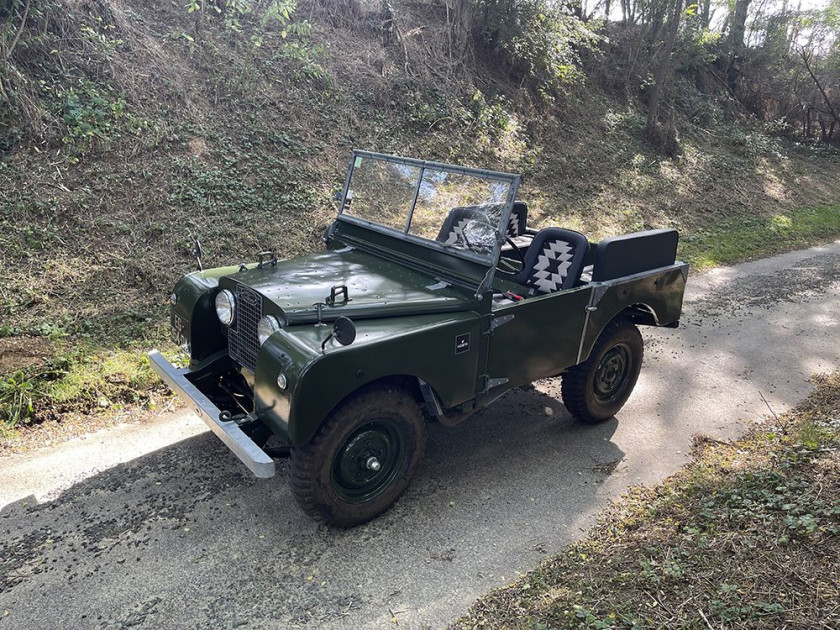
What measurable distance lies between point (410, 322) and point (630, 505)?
6.25 ft

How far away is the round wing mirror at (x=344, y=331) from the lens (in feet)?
10.7

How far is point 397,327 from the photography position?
3658 millimetres

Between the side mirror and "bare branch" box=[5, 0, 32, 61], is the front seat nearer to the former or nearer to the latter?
the side mirror

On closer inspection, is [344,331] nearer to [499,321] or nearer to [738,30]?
[499,321]

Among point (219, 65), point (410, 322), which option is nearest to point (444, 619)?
point (410, 322)

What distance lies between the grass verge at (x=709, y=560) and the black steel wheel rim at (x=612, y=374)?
1.05 metres

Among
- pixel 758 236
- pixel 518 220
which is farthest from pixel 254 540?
pixel 758 236

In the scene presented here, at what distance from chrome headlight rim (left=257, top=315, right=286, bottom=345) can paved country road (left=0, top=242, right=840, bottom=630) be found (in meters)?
1.12

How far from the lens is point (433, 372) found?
3738 mm

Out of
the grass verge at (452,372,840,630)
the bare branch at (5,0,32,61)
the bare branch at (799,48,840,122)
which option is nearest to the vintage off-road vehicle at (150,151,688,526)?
the grass verge at (452,372,840,630)

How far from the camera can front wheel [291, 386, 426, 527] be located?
3.44 metres

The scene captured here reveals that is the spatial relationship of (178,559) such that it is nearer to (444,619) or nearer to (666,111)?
(444,619)

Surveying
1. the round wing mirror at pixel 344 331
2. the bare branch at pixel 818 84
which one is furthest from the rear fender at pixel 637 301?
the bare branch at pixel 818 84

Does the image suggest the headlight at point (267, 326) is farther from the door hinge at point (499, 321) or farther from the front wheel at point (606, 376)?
the front wheel at point (606, 376)
